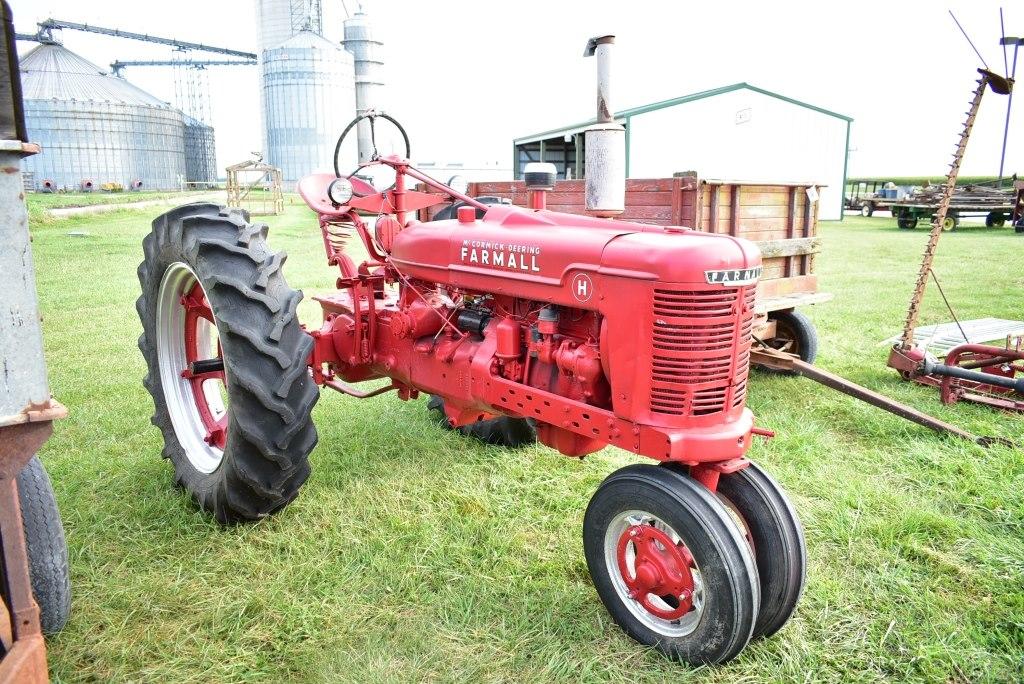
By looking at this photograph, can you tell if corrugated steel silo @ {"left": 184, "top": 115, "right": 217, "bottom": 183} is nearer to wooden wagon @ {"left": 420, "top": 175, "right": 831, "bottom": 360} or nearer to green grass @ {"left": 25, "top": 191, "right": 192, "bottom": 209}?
green grass @ {"left": 25, "top": 191, "right": 192, "bottom": 209}

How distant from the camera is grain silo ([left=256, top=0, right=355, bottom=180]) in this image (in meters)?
32.2

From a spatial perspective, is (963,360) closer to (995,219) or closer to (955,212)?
(955,212)

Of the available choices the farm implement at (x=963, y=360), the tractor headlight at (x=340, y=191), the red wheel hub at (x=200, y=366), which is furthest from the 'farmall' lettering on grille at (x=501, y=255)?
the farm implement at (x=963, y=360)

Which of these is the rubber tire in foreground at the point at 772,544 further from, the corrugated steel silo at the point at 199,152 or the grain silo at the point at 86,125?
the corrugated steel silo at the point at 199,152

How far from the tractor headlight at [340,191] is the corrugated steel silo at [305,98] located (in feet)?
102

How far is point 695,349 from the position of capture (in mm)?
2225

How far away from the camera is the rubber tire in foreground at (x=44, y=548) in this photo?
230cm

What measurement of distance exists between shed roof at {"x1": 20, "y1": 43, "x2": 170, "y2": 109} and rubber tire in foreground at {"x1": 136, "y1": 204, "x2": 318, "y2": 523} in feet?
135

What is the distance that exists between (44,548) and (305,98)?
3350 cm

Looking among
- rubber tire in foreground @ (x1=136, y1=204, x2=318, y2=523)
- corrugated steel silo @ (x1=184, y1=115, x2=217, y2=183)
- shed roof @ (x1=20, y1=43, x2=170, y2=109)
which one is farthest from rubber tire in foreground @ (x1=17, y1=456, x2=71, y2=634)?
corrugated steel silo @ (x1=184, y1=115, x2=217, y2=183)

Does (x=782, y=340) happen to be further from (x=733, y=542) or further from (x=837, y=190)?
(x=837, y=190)

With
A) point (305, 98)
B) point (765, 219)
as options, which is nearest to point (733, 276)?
point (765, 219)

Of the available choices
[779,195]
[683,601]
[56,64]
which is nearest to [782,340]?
[779,195]

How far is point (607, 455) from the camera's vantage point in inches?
151
